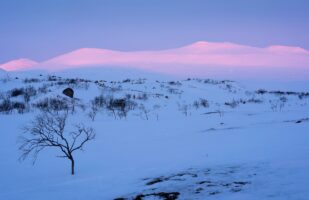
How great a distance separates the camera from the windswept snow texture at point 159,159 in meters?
6.98

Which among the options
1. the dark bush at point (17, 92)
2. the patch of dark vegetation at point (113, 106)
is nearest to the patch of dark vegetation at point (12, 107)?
the dark bush at point (17, 92)

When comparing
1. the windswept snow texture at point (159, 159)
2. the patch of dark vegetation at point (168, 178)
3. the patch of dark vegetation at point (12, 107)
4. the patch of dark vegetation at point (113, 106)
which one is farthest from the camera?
the patch of dark vegetation at point (113, 106)

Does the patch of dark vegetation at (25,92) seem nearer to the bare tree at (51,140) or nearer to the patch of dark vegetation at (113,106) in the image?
the patch of dark vegetation at (113,106)

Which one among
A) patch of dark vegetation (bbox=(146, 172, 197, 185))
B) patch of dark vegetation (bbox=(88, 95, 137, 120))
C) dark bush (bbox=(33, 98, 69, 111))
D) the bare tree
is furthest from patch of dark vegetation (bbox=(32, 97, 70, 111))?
patch of dark vegetation (bbox=(146, 172, 197, 185))

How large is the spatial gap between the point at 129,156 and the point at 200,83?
158ft

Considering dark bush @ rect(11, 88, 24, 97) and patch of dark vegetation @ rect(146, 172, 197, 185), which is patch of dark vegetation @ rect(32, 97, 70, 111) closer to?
dark bush @ rect(11, 88, 24, 97)

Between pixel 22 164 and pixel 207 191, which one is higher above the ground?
pixel 207 191

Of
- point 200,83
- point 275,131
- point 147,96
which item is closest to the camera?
point 275,131

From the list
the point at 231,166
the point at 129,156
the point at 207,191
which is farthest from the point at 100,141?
the point at 207,191

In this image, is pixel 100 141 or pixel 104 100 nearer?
pixel 100 141

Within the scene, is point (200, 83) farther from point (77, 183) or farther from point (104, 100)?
point (77, 183)

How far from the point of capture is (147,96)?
138ft

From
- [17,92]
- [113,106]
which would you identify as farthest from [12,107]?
[113,106]

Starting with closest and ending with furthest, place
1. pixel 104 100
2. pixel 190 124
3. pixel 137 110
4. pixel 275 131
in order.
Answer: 1. pixel 275 131
2. pixel 190 124
3. pixel 137 110
4. pixel 104 100
